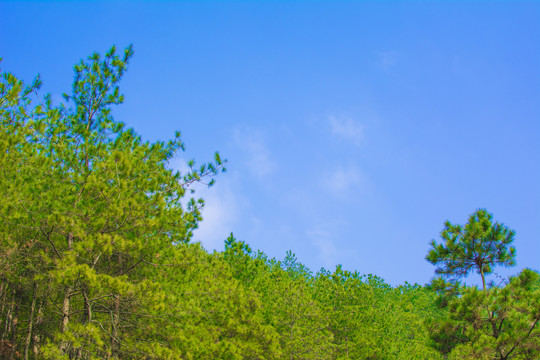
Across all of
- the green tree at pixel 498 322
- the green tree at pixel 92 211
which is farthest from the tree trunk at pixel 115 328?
the green tree at pixel 498 322

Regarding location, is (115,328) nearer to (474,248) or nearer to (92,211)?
(92,211)

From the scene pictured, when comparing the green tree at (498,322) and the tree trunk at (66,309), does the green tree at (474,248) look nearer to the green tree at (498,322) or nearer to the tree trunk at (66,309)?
the green tree at (498,322)

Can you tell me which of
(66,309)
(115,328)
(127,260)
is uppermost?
(127,260)

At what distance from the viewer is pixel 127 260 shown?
10984 mm

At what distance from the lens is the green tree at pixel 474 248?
41.2ft

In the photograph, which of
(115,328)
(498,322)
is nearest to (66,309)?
(115,328)

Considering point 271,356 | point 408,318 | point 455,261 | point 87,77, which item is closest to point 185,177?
point 87,77

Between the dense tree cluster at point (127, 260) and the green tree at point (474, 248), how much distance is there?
1.3 inches

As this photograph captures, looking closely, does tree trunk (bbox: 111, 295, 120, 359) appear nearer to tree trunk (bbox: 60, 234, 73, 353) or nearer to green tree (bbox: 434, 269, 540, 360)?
tree trunk (bbox: 60, 234, 73, 353)

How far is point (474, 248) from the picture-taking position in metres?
12.7

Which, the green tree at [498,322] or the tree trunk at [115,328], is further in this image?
the green tree at [498,322]

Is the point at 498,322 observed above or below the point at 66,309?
below

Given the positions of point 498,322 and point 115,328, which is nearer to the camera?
point 115,328

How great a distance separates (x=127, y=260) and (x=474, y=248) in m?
10.1
